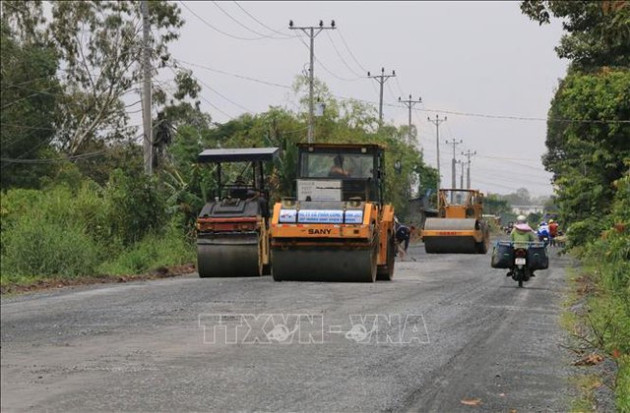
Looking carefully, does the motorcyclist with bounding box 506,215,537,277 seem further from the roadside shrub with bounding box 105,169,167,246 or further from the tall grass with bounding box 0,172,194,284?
the roadside shrub with bounding box 105,169,167,246

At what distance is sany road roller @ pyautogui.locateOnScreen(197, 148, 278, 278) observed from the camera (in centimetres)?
2220

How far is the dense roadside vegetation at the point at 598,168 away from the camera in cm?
1442

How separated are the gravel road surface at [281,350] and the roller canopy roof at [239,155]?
Answer: 3958mm

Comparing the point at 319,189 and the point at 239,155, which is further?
the point at 239,155

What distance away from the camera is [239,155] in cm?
2273

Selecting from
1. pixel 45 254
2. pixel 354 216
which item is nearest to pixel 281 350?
pixel 354 216

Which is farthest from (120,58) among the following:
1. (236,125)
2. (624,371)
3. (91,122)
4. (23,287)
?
(624,371)

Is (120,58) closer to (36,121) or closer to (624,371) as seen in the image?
(36,121)

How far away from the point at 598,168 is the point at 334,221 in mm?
11036

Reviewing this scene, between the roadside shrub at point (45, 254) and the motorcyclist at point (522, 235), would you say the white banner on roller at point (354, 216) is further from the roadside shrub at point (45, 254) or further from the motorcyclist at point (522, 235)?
the roadside shrub at point (45, 254)

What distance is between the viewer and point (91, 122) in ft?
178

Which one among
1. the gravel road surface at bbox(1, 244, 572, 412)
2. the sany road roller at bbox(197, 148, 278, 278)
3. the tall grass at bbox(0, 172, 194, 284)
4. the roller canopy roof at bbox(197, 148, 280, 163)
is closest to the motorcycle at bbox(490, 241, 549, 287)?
the gravel road surface at bbox(1, 244, 572, 412)

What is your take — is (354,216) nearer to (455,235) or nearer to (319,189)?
(319,189)

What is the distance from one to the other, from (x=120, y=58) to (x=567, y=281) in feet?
111
